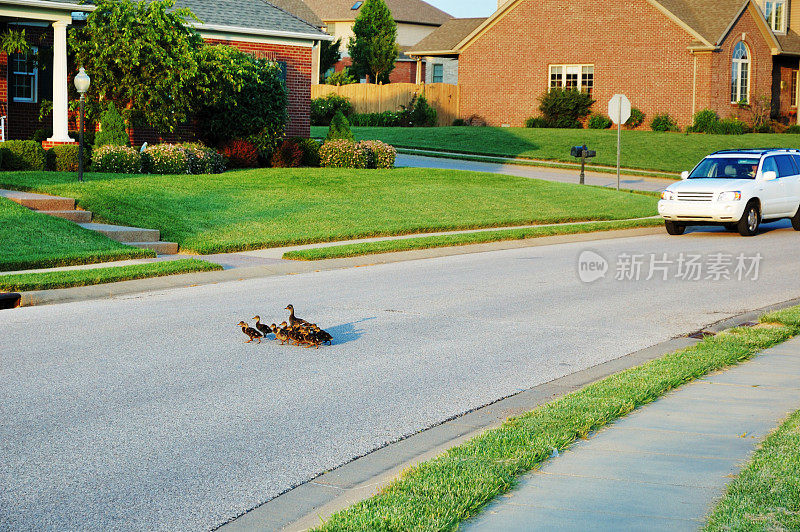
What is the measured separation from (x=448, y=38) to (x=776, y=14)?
1842 cm

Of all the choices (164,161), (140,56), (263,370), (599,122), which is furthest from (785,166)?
(599,122)

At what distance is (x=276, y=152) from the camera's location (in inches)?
1142

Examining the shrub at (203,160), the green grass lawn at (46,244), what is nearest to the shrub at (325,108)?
the shrub at (203,160)

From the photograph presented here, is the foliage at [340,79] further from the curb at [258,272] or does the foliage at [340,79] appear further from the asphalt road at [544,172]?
the curb at [258,272]

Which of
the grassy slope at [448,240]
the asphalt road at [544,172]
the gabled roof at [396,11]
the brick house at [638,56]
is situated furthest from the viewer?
the gabled roof at [396,11]

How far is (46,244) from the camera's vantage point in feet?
49.2

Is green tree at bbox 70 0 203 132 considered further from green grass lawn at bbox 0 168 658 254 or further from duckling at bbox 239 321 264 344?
duckling at bbox 239 321 264 344

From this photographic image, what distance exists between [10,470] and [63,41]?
69.1ft

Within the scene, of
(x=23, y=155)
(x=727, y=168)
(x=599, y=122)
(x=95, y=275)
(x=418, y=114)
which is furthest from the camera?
(x=418, y=114)

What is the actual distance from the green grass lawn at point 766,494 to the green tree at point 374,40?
6403cm

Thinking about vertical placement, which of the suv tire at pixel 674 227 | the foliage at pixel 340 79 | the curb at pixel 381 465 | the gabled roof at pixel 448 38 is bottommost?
the curb at pixel 381 465

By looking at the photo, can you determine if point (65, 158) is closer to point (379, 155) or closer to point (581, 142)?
point (379, 155)

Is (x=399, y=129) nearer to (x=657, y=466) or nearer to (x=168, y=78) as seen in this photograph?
(x=168, y=78)

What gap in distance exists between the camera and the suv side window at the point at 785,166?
22078mm
